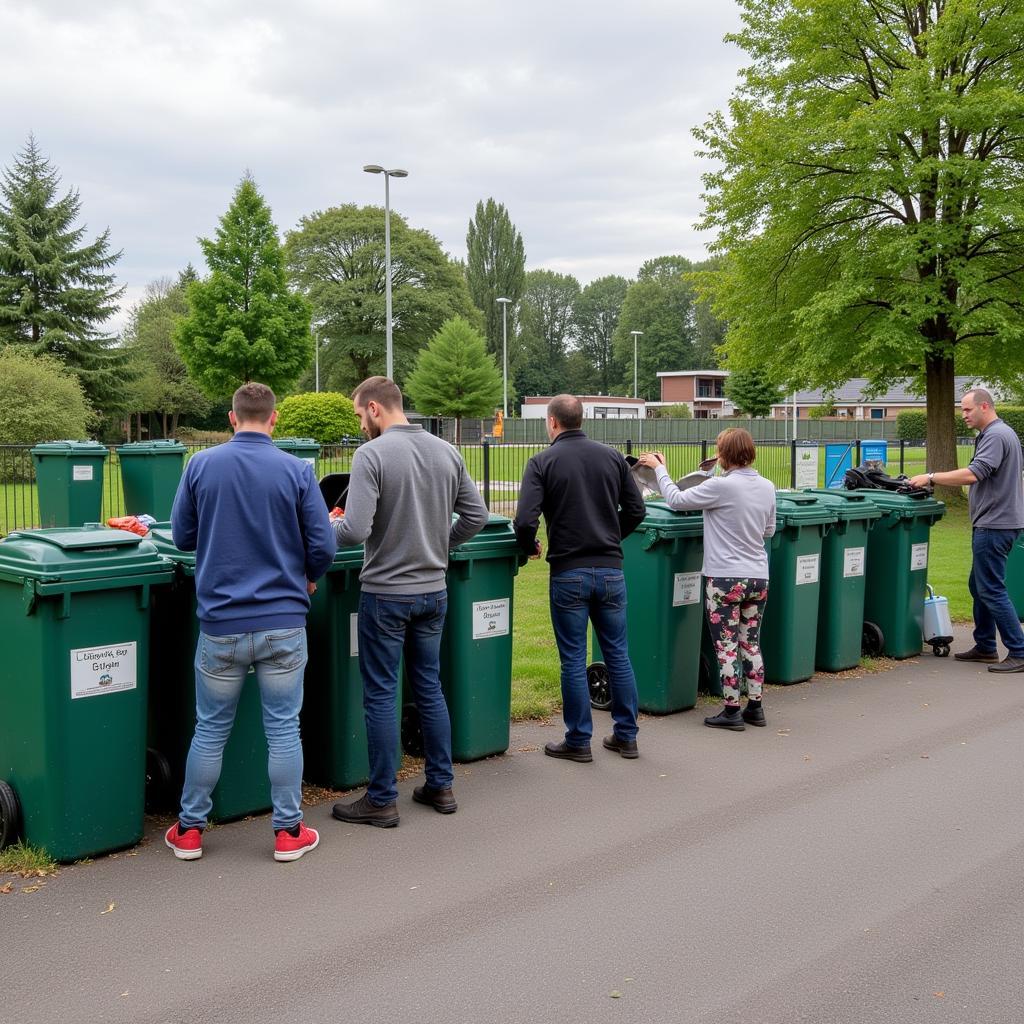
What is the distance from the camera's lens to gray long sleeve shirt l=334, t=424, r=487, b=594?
4695mm

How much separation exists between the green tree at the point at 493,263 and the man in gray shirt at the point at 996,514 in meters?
80.5

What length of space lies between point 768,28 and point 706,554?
58.5 feet

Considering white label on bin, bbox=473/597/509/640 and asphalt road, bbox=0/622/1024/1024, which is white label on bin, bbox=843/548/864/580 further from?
white label on bin, bbox=473/597/509/640

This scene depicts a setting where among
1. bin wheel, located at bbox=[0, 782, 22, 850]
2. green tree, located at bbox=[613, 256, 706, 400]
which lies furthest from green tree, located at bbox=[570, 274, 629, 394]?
bin wheel, located at bbox=[0, 782, 22, 850]

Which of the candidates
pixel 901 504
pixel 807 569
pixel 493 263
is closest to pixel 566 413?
pixel 807 569

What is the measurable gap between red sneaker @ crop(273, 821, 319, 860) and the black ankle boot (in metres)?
2.86

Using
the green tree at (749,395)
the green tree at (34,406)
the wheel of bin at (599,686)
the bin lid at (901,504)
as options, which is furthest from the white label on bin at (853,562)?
the green tree at (749,395)

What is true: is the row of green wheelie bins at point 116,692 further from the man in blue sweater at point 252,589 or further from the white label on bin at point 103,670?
the man in blue sweater at point 252,589

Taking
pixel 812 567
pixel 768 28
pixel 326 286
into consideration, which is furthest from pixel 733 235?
pixel 326 286

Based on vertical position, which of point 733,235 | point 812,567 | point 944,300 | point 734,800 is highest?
point 733,235

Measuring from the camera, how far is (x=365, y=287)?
6384cm

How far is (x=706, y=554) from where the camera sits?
6488 millimetres

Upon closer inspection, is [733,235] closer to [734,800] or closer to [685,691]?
[685,691]

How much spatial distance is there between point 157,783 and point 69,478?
1015cm
